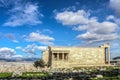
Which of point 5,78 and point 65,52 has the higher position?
point 65,52

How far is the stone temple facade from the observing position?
81688 millimetres

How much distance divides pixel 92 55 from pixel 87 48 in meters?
2.39

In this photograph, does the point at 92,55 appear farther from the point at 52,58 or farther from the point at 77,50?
the point at 52,58

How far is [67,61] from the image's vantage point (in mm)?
82812

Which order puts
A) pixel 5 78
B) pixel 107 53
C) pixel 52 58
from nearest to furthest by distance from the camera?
pixel 5 78
pixel 52 58
pixel 107 53

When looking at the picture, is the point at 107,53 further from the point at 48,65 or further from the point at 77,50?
the point at 48,65

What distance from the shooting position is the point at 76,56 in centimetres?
8388

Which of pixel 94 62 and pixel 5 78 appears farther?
pixel 94 62

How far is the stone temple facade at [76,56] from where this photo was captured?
81688mm

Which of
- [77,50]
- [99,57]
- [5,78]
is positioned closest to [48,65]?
[77,50]

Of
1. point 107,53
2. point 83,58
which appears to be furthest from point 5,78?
point 107,53

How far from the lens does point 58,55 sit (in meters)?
83.0

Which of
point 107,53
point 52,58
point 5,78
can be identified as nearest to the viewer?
point 5,78

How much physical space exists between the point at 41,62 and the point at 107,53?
19063 millimetres
